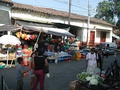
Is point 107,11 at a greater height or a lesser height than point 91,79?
greater

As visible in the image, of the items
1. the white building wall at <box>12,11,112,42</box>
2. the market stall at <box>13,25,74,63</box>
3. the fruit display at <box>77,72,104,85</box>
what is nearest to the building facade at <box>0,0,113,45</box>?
the white building wall at <box>12,11,112,42</box>

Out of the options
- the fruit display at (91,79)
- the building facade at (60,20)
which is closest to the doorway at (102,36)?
the building facade at (60,20)

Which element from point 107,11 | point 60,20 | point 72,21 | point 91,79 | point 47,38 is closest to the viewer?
point 91,79

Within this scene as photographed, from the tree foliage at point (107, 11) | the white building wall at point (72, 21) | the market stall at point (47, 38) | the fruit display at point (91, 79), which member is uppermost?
the tree foliage at point (107, 11)

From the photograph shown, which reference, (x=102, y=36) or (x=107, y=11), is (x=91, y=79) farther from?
(x=107, y=11)

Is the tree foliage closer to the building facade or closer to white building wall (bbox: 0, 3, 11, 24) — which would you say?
the building facade

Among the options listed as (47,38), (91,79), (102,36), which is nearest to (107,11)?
(102,36)

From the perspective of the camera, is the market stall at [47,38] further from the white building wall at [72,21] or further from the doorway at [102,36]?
the doorway at [102,36]

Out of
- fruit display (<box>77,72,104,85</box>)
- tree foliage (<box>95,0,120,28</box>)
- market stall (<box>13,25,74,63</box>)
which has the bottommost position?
fruit display (<box>77,72,104,85</box>)

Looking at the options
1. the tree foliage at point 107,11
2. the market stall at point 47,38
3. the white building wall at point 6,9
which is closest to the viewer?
the market stall at point 47,38

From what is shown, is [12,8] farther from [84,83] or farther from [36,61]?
[84,83]

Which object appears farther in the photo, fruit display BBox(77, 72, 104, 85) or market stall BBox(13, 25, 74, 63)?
market stall BBox(13, 25, 74, 63)

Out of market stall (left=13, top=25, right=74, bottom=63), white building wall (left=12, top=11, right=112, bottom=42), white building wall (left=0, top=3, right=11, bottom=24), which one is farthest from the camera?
white building wall (left=12, top=11, right=112, bottom=42)

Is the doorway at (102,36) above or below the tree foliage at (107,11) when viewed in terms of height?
below
